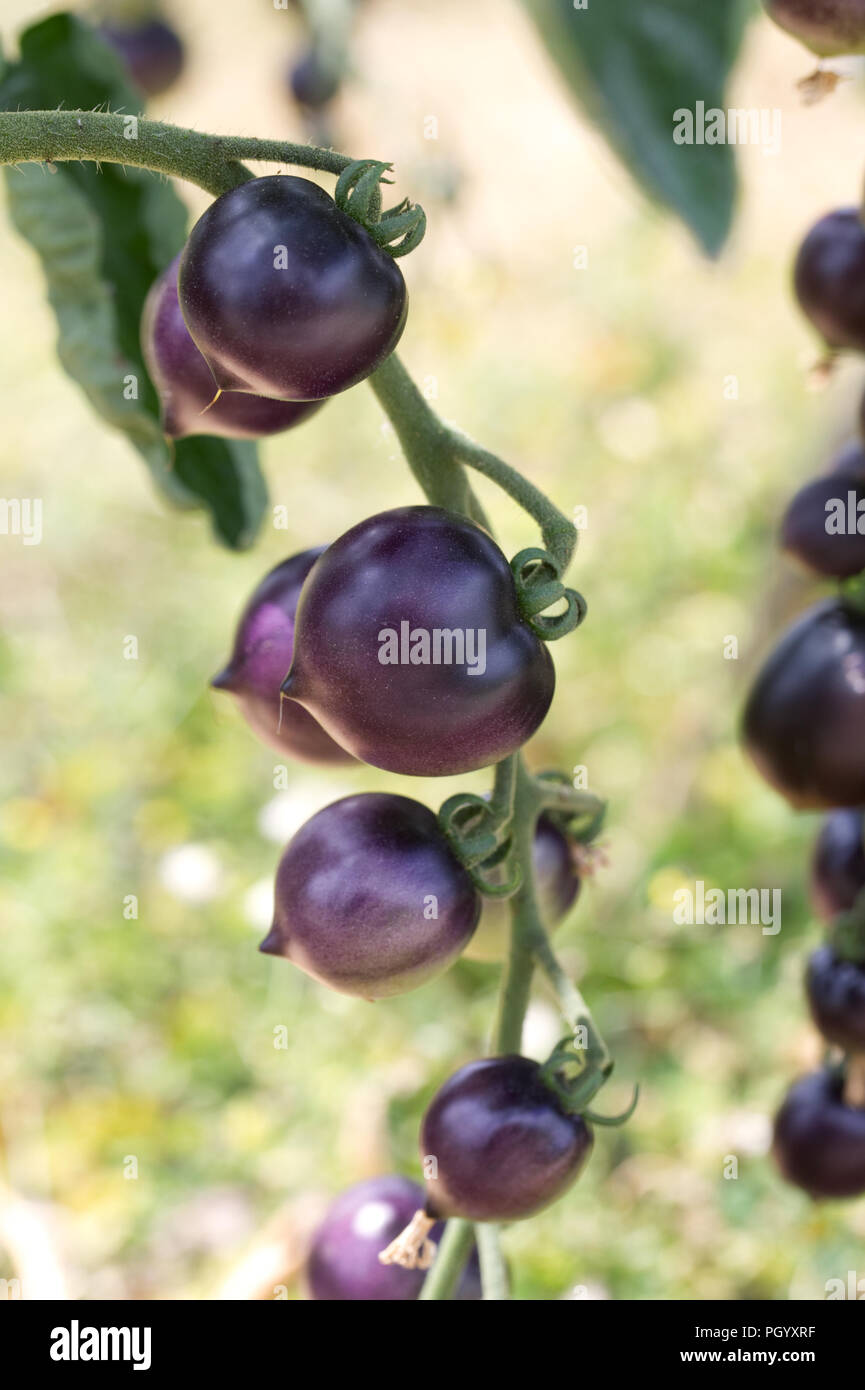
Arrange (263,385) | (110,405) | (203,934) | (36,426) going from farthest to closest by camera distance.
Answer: (36,426), (203,934), (110,405), (263,385)

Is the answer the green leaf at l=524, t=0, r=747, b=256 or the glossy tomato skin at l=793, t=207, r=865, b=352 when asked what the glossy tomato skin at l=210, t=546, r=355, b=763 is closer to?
the glossy tomato skin at l=793, t=207, r=865, b=352

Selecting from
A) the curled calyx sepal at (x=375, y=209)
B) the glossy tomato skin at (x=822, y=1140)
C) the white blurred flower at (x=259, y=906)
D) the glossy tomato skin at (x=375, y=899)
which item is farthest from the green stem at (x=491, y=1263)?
the white blurred flower at (x=259, y=906)

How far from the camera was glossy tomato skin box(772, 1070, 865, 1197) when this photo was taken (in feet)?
2.21

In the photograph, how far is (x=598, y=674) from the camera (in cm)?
194

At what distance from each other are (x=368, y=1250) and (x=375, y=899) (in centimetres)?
28

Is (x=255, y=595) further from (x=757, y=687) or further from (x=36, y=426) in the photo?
(x=36, y=426)

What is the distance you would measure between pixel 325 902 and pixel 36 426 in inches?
89.3

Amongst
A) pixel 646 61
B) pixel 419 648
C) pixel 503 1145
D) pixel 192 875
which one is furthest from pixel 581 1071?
pixel 192 875

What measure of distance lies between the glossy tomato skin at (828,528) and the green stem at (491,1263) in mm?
377

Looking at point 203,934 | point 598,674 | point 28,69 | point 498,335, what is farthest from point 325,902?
point 498,335

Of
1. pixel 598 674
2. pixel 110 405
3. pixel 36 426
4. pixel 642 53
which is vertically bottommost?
pixel 110 405

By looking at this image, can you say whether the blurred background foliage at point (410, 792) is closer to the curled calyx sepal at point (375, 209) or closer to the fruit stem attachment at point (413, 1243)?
the curled calyx sepal at point (375, 209)

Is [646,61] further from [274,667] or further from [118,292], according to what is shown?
[274,667]

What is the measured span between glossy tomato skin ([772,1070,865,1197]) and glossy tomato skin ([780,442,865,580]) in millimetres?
287
